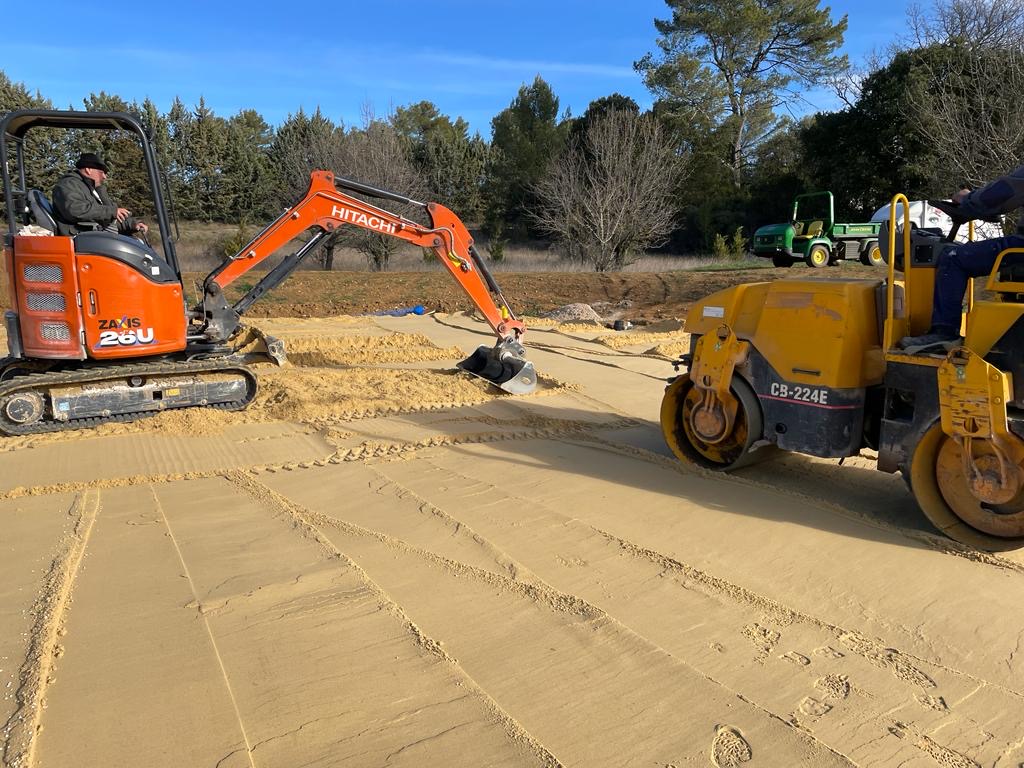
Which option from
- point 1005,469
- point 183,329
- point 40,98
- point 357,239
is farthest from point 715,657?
point 40,98

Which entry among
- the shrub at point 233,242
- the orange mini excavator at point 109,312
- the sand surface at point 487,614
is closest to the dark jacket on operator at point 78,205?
the orange mini excavator at point 109,312

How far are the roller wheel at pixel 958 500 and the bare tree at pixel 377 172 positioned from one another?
22.7m

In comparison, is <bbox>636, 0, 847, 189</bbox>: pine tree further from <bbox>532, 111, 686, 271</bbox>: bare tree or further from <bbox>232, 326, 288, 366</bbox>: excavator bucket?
<bbox>232, 326, 288, 366</bbox>: excavator bucket

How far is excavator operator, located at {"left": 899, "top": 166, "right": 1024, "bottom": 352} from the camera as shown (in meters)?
4.38

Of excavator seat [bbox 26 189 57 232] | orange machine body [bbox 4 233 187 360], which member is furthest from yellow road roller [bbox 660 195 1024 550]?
excavator seat [bbox 26 189 57 232]

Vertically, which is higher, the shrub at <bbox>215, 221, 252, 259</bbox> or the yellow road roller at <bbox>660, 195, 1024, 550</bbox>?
the shrub at <bbox>215, 221, 252, 259</bbox>

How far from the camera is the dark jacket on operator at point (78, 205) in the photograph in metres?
6.75

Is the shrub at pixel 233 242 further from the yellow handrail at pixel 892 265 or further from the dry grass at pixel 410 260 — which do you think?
the yellow handrail at pixel 892 265

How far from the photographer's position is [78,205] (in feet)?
22.2

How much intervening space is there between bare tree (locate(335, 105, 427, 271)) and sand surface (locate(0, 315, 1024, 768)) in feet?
69.5

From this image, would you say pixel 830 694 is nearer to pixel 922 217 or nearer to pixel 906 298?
pixel 906 298

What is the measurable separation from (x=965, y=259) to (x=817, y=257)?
18925 mm

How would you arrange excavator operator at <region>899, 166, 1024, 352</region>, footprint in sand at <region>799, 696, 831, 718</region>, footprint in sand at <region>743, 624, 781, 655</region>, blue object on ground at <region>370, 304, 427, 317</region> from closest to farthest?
footprint in sand at <region>799, 696, 831, 718</region>, footprint in sand at <region>743, 624, 781, 655</region>, excavator operator at <region>899, 166, 1024, 352</region>, blue object on ground at <region>370, 304, 427, 317</region>

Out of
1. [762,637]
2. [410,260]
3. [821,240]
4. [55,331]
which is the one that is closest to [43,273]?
[55,331]
